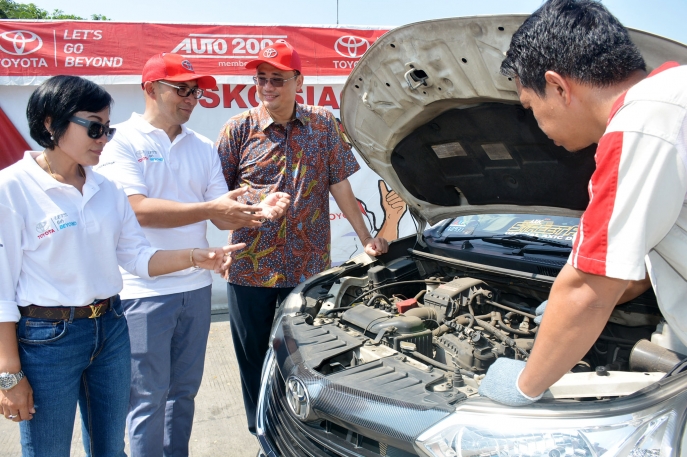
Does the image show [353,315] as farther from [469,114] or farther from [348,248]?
[348,248]

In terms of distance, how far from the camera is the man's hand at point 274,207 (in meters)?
2.37

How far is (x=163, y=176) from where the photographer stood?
2.46 m

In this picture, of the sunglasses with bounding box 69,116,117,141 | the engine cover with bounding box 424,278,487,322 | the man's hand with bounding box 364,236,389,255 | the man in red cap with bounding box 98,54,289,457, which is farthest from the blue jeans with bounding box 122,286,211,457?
the engine cover with bounding box 424,278,487,322

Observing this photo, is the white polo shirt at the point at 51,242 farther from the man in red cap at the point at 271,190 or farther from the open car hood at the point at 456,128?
the open car hood at the point at 456,128

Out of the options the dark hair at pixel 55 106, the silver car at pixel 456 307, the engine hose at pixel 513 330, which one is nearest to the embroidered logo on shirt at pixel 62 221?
the dark hair at pixel 55 106

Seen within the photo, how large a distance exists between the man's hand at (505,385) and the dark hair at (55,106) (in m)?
1.76

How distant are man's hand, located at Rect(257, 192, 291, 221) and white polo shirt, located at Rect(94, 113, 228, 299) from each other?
1.28 ft

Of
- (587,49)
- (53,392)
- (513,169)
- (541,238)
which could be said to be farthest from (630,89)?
(53,392)

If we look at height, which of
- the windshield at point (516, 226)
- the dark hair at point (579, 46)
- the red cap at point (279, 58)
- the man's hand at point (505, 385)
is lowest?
the man's hand at point (505, 385)

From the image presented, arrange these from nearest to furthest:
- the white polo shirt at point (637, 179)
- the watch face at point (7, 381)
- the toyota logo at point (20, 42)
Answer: the white polo shirt at point (637, 179)
the watch face at point (7, 381)
the toyota logo at point (20, 42)

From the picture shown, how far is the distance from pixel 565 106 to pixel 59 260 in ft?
5.96

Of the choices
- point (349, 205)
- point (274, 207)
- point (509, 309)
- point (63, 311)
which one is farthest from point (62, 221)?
point (509, 309)

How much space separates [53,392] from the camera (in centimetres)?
180

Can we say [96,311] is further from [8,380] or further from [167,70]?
[167,70]
